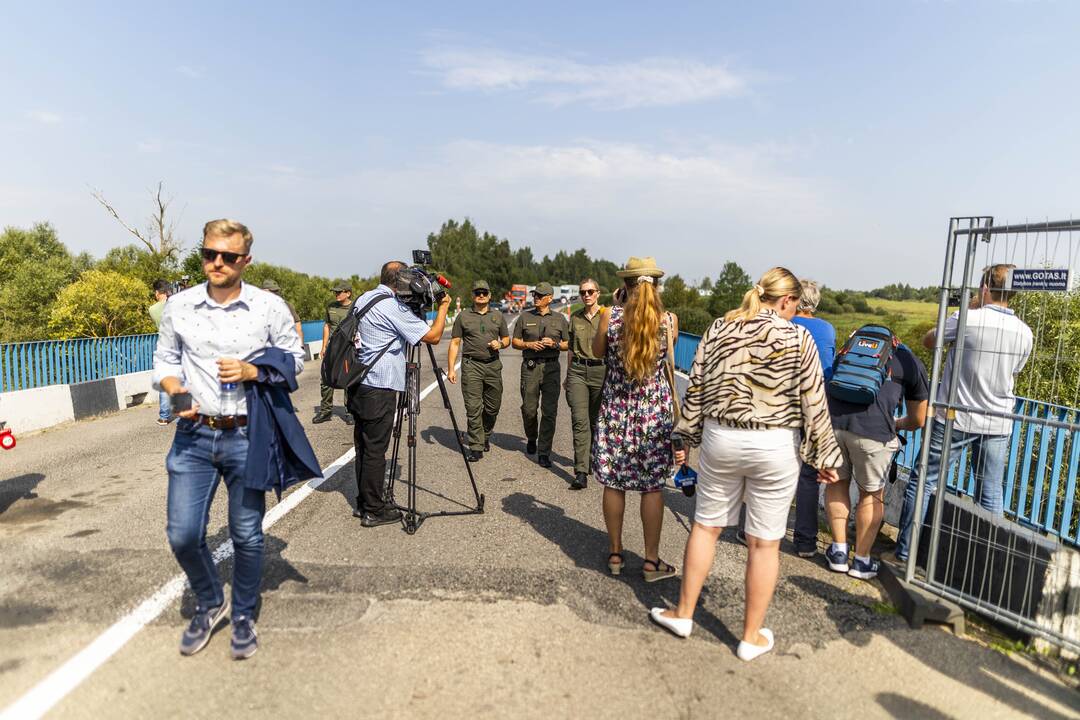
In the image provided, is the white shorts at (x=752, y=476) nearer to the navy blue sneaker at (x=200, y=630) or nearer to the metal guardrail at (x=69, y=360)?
the navy blue sneaker at (x=200, y=630)

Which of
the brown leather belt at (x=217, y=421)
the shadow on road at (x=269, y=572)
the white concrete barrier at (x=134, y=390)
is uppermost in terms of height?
the brown leather belt at (x=217, y=421)

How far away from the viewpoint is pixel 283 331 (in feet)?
10.9

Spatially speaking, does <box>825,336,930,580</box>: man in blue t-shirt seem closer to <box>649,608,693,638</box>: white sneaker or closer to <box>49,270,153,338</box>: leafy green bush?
<box>649,608,693,638</box>: white sneaker

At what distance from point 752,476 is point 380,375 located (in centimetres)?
275

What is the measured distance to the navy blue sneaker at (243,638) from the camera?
124 inches

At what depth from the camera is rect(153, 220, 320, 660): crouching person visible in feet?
10.3

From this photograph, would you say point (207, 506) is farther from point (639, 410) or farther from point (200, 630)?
point (639, 410)

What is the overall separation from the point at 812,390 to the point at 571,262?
151385 mm

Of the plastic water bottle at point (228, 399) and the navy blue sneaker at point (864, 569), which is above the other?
the plastic water bottle at point (228, 399)

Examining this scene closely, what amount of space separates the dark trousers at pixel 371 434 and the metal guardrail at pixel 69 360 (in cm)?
715

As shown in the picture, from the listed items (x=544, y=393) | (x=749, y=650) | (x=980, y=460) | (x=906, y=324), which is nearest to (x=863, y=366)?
(x=980, y=460)

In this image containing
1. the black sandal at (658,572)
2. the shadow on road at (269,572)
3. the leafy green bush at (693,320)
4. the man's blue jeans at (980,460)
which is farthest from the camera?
the leafy green bush at (693,320)

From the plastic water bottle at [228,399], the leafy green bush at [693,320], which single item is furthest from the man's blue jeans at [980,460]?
the leafy green bush at [693,320]

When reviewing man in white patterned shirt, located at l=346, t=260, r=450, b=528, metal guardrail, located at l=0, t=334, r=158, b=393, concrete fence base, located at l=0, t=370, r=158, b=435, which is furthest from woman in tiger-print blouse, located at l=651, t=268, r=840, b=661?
metal guardrail, located at l=0, t=334, r=158, b=393
